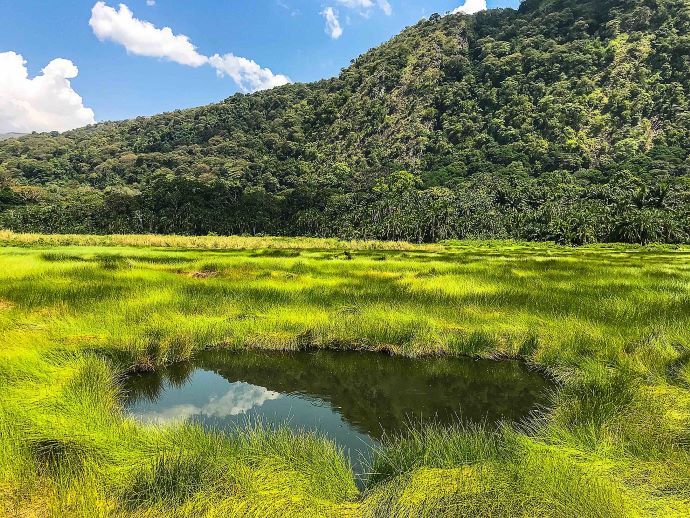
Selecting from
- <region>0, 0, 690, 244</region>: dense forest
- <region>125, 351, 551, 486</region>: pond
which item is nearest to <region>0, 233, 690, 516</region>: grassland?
<region>125, 351, 551, 486</region>: pond

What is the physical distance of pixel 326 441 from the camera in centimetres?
665

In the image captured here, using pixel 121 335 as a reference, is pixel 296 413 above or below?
below

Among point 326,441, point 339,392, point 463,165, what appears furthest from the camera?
point 463,165

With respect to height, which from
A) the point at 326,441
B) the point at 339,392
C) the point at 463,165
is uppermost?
the point at 463,165

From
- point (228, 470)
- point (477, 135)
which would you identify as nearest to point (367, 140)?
point (477, 135)

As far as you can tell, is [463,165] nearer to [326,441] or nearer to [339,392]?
[339,392]

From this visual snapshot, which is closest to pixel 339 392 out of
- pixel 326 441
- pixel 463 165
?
pixel 326 441

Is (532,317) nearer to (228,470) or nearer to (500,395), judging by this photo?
(500,395)

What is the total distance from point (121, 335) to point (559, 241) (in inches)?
3820

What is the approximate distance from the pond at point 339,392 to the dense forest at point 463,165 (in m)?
89.4

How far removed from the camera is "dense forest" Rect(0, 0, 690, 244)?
367 feet

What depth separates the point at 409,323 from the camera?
541 inches

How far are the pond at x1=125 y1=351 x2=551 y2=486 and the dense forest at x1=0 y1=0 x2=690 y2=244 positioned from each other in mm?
89371

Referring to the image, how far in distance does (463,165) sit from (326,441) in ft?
544
